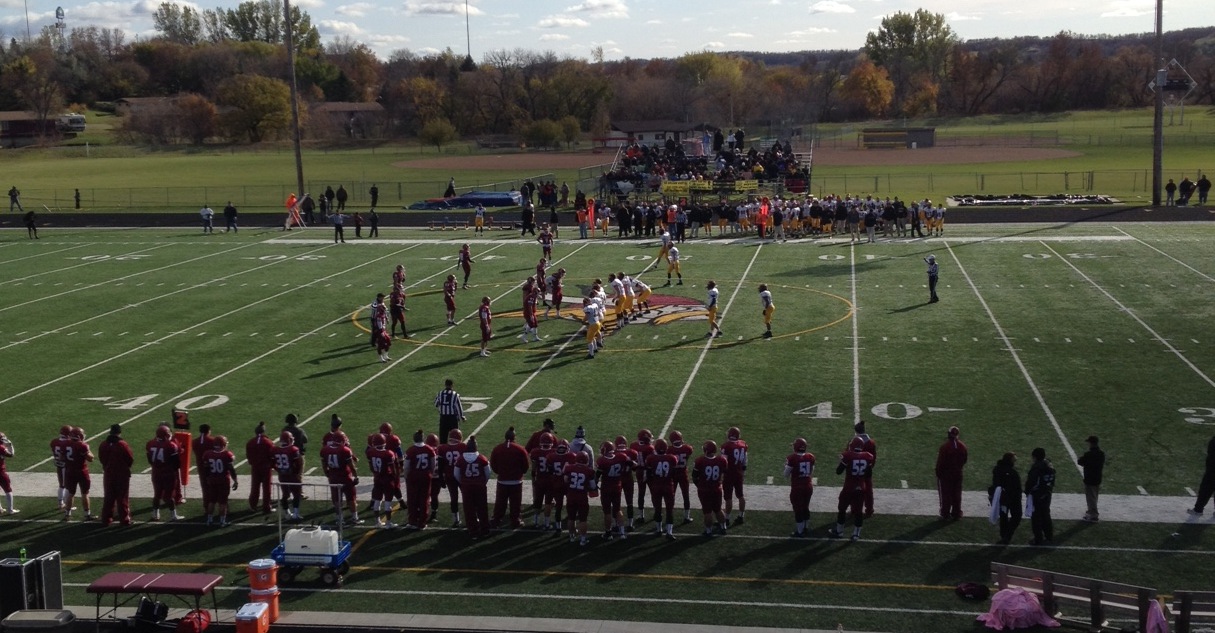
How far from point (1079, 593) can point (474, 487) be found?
682 centimetres

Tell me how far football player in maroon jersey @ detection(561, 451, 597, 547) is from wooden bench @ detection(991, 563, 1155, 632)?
467 centimetres

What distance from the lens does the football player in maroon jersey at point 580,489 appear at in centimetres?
1416

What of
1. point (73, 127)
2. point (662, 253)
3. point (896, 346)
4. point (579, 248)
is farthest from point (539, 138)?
point (896, 346)

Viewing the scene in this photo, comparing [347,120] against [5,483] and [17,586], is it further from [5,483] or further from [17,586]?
[17,586]

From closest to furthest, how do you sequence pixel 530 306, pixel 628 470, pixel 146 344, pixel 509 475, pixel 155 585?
pixel 155 585
pixel 628 470
pixel 509 475
pixel 530 306
pixel 146 344

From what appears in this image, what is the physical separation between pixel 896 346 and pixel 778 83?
503 ft

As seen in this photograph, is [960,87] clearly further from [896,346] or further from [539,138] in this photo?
[896,346]

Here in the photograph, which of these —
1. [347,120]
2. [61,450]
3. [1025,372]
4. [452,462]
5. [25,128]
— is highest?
[347,120]

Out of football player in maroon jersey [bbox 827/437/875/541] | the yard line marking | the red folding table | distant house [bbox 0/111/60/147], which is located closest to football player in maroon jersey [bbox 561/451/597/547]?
football player in maroon jersey [bbox 827/437/875/541]

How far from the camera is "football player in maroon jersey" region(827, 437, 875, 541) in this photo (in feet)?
46.5

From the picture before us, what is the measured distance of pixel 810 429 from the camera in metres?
18.6

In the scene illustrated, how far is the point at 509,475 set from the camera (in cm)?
1475

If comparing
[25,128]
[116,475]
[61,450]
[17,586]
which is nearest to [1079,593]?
[17,586]

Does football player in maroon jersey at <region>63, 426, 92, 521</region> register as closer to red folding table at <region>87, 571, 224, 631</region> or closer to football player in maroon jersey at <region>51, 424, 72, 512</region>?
football player in maroon jersey at <region>51, 424, 72, 512</region>
